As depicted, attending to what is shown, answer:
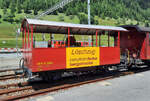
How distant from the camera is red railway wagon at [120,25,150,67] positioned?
1159cm

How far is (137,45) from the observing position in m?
12.1

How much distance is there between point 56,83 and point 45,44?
2.11m

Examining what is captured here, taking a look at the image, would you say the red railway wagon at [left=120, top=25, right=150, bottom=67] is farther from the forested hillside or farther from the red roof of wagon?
the forested hillside

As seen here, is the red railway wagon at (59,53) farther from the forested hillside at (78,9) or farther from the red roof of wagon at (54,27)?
the forested hillside at (78,9)

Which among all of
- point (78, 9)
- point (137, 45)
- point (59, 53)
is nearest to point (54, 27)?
point (59, 53)

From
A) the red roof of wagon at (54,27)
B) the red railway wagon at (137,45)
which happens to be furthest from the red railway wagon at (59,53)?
the red railway wagon at (137,45)

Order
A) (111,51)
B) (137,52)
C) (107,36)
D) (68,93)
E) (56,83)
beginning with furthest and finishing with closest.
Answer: (137,52)
(107,36)
(111,51)
(56,83)
(68,93)

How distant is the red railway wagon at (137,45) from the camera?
38.0 feet

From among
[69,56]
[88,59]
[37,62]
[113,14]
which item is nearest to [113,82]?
[88,59]

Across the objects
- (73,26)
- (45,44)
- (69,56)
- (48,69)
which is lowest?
(48,69)

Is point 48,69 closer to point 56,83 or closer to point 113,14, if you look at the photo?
point 56,83

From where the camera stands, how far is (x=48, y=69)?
24.1ft

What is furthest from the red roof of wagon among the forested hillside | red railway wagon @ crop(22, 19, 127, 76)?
the forested hillside

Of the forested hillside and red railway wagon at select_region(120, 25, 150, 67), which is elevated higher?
the forested hillside
